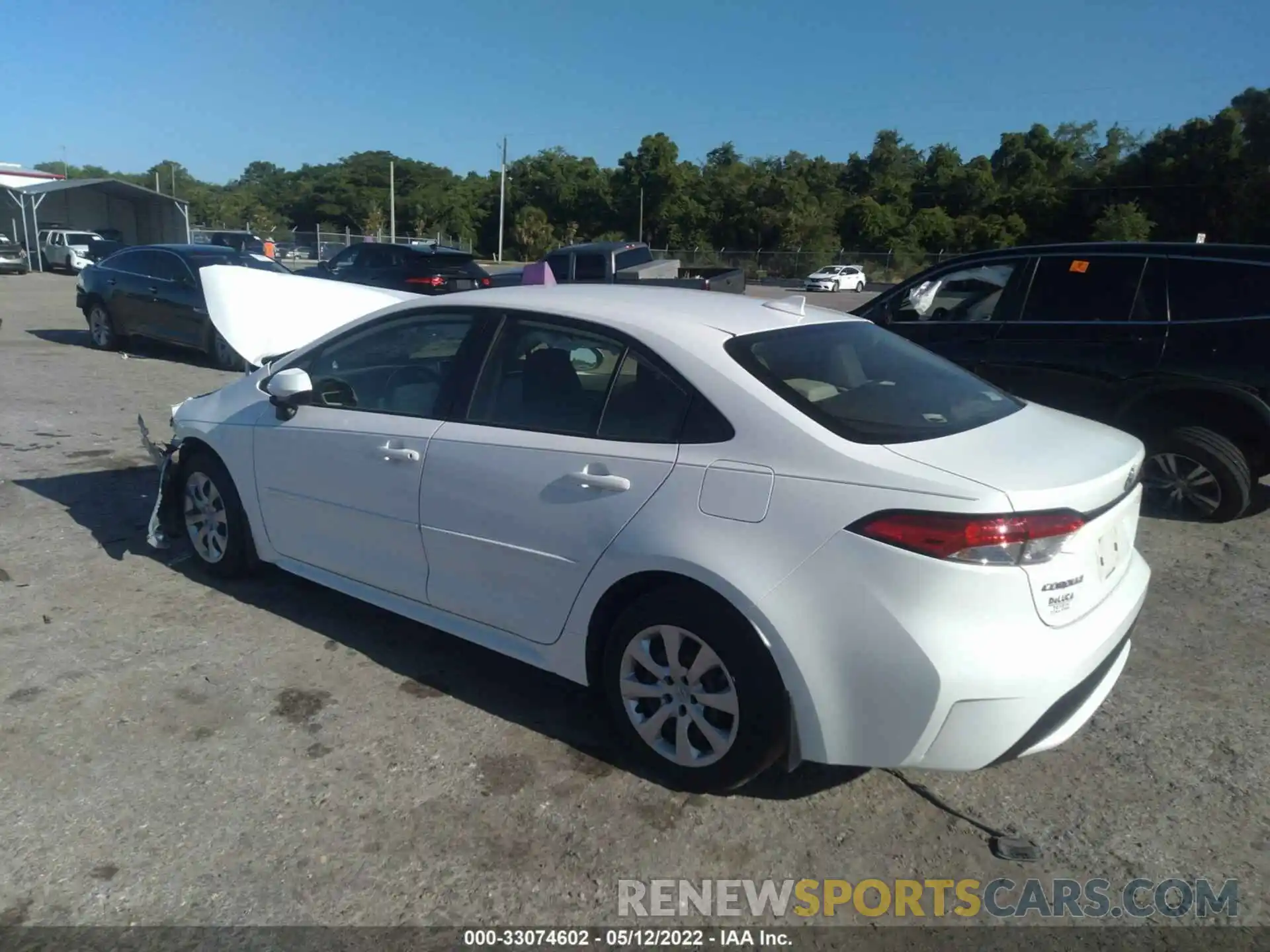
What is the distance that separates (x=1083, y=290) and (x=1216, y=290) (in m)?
0.81

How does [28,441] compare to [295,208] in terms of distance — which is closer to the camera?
[28,441]

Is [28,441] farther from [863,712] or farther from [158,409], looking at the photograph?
[863,712]

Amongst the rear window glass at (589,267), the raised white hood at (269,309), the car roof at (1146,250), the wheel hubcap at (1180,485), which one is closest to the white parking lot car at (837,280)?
the rear window glass at (589,267)

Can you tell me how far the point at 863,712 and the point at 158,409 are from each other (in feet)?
28.8

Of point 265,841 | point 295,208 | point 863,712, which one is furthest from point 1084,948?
point 295,208

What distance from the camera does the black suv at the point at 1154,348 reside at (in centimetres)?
599

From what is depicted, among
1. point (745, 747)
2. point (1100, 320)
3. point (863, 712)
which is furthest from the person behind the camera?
point (1100, 320)

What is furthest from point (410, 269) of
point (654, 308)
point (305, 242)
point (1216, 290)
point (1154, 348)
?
point (305, 242)

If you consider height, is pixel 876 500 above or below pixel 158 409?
above

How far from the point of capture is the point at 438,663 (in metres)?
4.17

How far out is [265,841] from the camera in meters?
2.94

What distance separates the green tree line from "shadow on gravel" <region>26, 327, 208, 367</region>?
4333cm

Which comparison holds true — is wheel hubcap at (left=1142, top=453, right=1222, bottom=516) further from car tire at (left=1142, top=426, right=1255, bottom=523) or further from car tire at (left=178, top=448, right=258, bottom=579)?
car tire at (left=178, top=448, right=258, bottom=579)

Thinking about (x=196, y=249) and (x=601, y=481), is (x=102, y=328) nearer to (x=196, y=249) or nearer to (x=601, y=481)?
(x=196, y=249)
